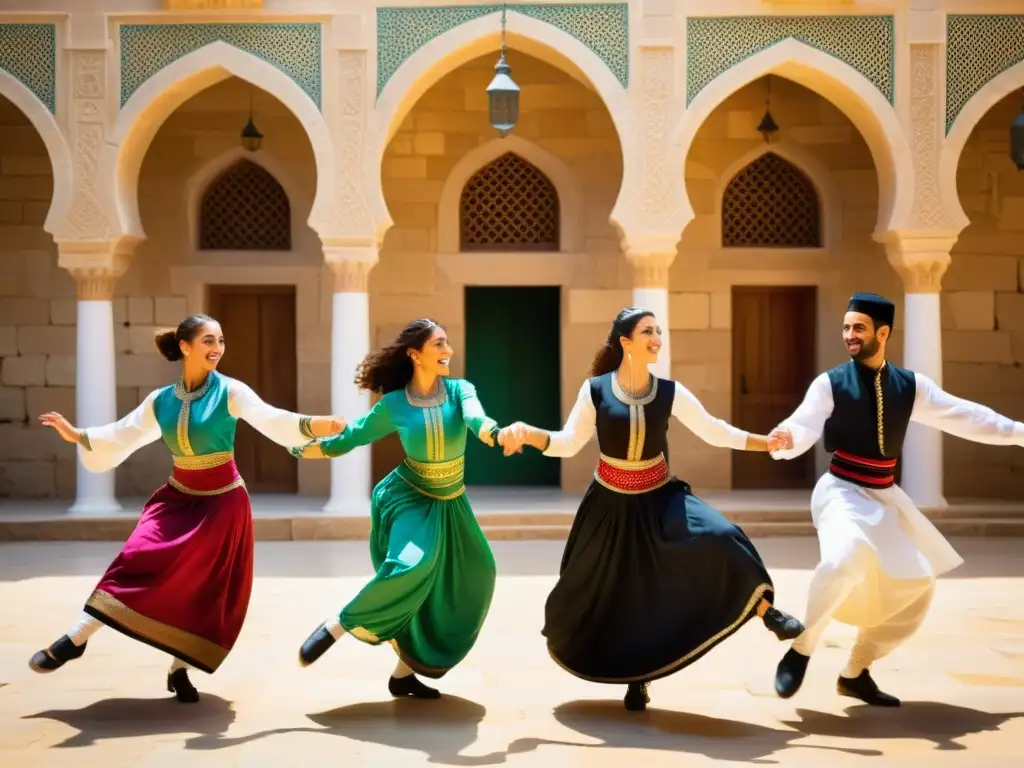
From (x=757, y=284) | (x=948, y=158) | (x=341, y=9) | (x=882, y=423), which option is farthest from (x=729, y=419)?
(x=882, y=423)

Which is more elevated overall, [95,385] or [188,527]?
[95,385]

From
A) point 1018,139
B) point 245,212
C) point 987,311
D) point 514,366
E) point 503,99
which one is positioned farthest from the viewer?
point 514,366

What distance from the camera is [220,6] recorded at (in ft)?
34.7

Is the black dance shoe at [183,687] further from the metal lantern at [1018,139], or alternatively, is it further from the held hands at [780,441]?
the metal lantern at [1018,139]

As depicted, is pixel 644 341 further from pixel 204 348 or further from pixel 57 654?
pixel 57 654

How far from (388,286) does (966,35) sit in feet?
18.5

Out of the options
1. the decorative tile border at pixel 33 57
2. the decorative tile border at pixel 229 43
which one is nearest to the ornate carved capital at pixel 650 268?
the decorative tile border at pixel 229 43

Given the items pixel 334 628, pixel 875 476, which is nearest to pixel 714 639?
pixel 875 476

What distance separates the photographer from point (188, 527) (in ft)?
17.2

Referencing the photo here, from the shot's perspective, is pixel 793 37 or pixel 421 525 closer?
pixel 421 525

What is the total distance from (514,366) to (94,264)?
4353 mm

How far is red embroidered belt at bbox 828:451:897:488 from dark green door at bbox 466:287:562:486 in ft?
26.0

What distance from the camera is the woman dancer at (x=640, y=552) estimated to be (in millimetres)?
4918

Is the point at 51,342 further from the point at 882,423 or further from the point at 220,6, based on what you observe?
the point at 882,423
